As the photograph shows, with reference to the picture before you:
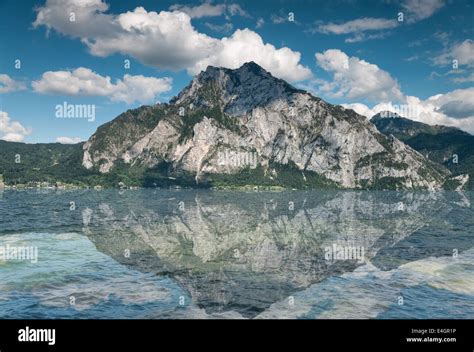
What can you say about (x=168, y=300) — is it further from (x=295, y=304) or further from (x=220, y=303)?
(x=295, y=304)

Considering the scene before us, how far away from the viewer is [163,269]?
60688 millimetres
